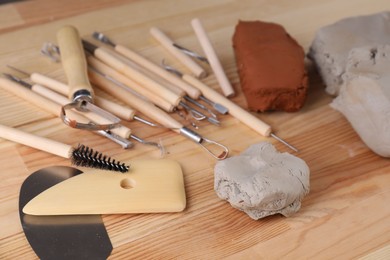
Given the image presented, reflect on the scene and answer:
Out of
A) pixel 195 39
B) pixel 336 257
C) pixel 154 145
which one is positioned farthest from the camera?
pixel 195 39

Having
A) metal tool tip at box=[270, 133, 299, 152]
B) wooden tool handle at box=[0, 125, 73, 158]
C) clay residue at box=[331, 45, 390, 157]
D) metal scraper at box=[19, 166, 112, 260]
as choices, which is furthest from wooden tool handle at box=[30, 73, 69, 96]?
clay residue at box=[331, 45, 390, 157]

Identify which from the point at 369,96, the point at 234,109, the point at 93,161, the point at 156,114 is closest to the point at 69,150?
the point at 93,161

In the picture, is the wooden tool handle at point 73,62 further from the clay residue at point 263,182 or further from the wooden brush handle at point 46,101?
the clay residue at point 263,182

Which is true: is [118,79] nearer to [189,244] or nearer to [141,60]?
[141,60]

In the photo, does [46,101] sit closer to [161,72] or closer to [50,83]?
[50,83]

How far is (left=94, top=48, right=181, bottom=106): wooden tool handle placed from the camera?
968 millimetres

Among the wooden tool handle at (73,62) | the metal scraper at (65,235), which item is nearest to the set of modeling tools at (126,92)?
the wooden tool handle at (73,62)

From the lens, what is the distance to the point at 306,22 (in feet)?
4.01

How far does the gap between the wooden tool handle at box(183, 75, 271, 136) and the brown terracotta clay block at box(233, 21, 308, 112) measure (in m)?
0.03

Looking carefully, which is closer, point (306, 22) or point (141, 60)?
point (141, 60)

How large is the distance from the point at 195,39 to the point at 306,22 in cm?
24

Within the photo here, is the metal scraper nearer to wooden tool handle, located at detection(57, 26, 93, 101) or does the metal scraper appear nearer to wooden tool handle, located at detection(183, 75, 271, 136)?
wooden tool handle, located at detection(57, 26, 93, 101)

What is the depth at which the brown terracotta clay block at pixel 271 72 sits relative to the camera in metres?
0.95

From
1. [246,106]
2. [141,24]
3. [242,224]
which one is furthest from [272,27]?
[242,224]
